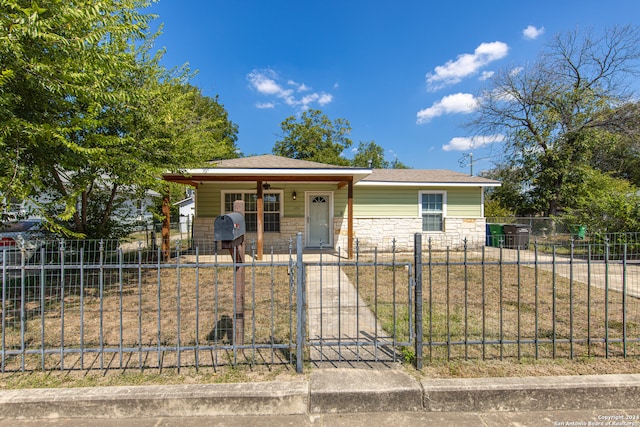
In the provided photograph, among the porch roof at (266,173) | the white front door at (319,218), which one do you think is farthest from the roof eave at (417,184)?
the porch roof at (266,173)

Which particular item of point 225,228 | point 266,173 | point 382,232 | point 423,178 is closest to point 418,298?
point 225,228

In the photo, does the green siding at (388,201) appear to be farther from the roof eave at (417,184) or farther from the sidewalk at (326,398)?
the sidewalk at (326,398)

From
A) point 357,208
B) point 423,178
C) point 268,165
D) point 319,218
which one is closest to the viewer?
point 268,165

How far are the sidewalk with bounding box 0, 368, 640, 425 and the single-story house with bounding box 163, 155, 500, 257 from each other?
819 centimetres

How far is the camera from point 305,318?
3.50 metres

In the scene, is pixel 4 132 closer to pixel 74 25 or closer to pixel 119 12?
pixel 74 25

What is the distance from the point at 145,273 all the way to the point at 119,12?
17.5ft

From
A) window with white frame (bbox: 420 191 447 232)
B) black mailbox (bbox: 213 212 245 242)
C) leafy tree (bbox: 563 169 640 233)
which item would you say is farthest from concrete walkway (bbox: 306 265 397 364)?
leafy tree (bbox: 563 169 640 233)

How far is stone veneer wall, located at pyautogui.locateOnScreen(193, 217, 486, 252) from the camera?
11.0 meters

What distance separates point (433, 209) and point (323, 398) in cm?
1047

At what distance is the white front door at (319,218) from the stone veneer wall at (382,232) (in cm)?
34

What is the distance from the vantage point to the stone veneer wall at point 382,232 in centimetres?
1104

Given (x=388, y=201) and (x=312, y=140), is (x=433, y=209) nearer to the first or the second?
(x=388, y=201)

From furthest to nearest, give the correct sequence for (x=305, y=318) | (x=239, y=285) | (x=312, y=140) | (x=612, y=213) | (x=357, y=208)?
(x=312, y=140) < (x=357, y=208) < (x=612, y=213) < (x=305, y=318) < (x=239, y=285)
